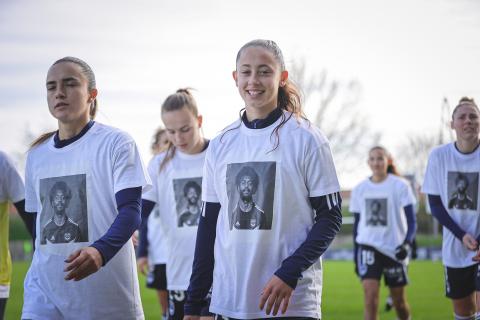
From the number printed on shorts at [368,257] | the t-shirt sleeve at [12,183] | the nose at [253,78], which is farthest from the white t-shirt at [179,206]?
the number printed on shorts at [368,257]

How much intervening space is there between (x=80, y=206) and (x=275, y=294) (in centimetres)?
138

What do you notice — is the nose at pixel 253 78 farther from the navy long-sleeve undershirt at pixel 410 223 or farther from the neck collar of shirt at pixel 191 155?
the navy long-sleeve undershirt at pixel 410 223

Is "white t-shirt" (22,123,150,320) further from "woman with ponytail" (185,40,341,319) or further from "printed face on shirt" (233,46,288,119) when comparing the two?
"printed face on shirt" (233,46,288,119)

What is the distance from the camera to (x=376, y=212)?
11.5 metres

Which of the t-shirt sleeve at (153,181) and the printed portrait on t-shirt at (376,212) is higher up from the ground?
the t-shirt sleeve at (153,181)

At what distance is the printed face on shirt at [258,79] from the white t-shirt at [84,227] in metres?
0.79

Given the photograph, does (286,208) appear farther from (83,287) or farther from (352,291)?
(352,291)

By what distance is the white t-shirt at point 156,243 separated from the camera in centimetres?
911

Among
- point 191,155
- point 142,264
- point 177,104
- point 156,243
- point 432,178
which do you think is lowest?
point 142,264

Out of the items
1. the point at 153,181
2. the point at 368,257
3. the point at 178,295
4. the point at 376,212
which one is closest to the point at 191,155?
the point at 153,181

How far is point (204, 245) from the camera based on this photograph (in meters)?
4.29

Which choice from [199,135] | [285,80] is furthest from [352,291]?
[285,80]

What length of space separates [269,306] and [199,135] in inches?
141

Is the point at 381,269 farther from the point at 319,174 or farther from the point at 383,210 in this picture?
the point at 319,174
